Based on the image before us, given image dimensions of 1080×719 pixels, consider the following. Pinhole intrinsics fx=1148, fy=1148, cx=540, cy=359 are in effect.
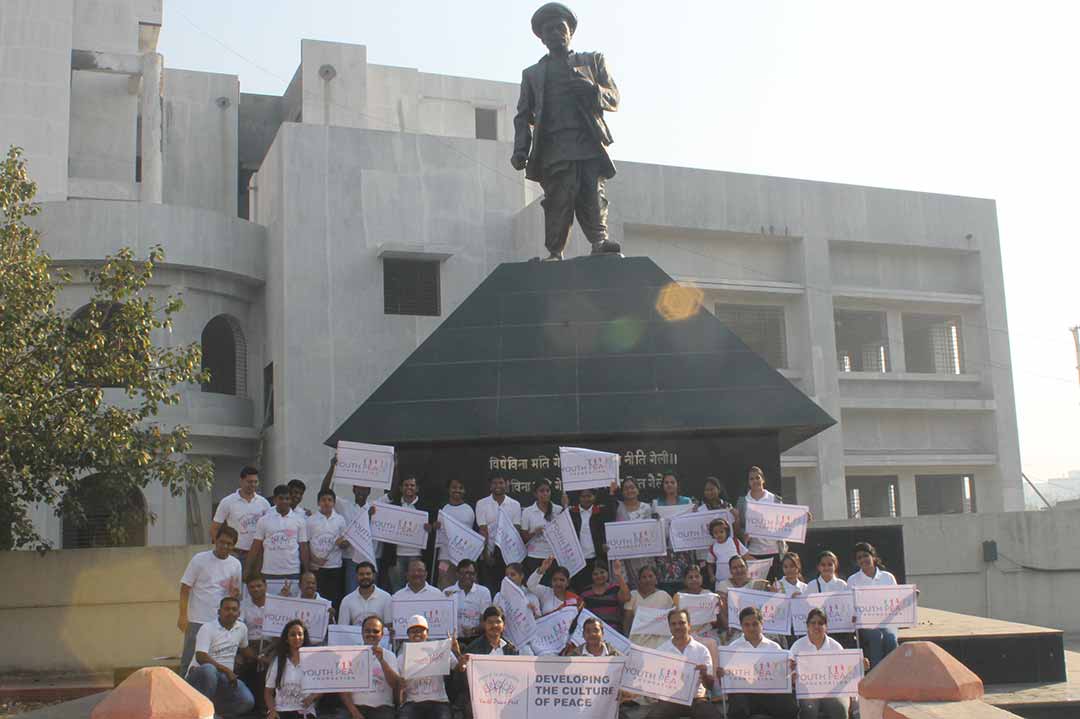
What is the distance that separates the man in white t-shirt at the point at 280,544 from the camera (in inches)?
393

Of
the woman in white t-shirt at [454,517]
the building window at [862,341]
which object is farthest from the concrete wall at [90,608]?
the building window at [862,341]

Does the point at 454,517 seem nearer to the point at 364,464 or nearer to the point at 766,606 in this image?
the point at 364,464

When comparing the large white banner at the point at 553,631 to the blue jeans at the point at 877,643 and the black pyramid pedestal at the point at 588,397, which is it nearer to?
the black pyramid pedestal at the point at 588,397

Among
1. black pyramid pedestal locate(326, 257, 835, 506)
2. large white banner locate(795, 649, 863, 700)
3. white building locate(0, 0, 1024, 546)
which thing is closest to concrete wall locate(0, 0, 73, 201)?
white building locate(0, 0, 1024, 546)

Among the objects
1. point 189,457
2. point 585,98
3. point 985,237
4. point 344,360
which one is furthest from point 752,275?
point 585,98

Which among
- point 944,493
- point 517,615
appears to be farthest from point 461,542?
point 944,493

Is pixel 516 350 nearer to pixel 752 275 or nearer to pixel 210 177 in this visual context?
pixel 752 275

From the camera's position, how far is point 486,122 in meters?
39.2

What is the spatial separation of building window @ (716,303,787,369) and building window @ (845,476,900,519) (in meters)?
4.55

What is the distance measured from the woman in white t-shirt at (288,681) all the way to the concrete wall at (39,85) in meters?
22.5

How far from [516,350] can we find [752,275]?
797 inches

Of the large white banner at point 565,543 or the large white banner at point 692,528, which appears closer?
the large white banner at point 692,528

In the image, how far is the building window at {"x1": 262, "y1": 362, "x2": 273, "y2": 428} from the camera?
28.0 metres

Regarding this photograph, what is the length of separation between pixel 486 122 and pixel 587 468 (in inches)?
1193
